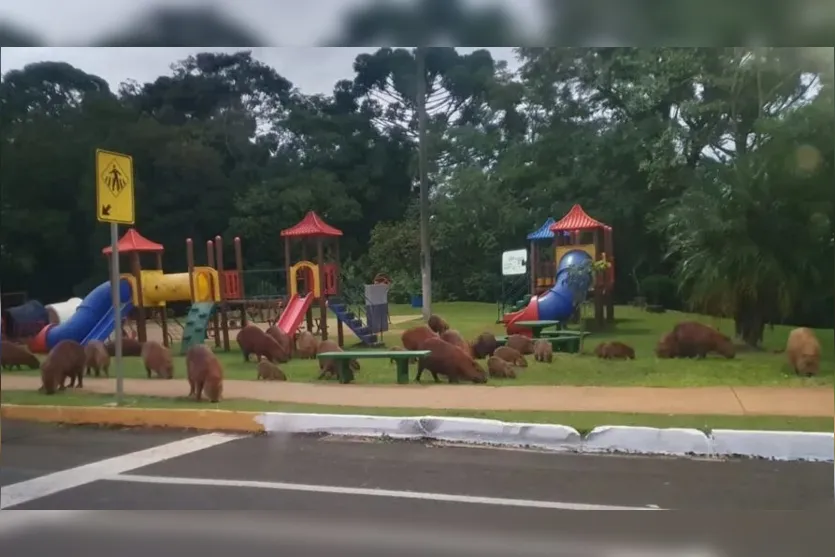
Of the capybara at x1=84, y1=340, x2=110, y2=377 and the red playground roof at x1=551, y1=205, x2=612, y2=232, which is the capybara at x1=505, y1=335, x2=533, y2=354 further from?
the capybara at x1=84, y1=340, x2=110, y2=377

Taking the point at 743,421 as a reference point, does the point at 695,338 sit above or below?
above

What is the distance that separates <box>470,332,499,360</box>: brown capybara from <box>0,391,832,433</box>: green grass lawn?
415 millimetres

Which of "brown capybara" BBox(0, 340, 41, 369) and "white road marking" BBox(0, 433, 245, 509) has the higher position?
"brown capybara" BBox(0, 340, 41, 369)

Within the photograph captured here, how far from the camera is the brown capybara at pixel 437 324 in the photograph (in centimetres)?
554

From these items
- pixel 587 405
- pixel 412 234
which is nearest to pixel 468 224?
pixel 412 234

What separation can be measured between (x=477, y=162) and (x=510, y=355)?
129 cm

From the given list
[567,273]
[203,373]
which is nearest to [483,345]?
[567,273]

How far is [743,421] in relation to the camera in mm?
5094

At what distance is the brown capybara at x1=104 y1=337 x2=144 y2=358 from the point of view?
6434mm

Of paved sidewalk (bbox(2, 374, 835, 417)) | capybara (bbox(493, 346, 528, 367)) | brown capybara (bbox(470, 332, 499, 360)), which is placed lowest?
paved sidewalk (bbox(2, 374, 835, 417))

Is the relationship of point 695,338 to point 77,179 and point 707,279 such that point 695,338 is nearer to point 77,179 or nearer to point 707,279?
point 707,279

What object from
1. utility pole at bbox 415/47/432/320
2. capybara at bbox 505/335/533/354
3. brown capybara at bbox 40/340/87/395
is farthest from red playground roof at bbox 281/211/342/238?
brown capybara at bbox 40/340/87/395

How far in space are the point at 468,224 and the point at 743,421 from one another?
6.80 feet

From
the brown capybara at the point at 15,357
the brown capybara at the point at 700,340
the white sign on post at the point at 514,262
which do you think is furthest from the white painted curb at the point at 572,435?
the brown capybara at the point at 15,357
